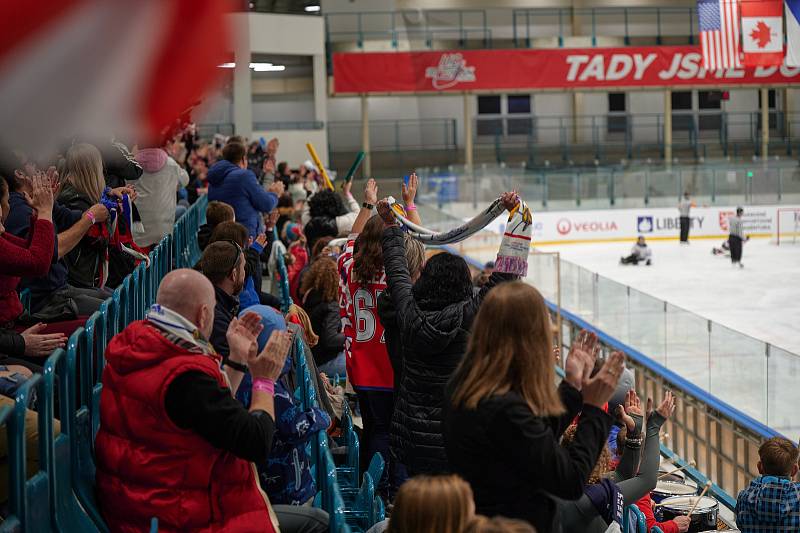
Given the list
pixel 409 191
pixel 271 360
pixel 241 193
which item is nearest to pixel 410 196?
pixel 409 191

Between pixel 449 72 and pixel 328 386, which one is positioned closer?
pixel 328 386

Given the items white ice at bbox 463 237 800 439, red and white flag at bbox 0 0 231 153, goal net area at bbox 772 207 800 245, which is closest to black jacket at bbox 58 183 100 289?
red and white flag at bbox 0 0 231 153

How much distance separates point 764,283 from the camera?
1983 cm

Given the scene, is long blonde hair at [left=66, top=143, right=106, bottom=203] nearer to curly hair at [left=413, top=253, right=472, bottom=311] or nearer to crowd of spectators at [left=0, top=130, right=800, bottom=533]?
crowd of spectators at [left=0, top=130, right=800, bottom=533]

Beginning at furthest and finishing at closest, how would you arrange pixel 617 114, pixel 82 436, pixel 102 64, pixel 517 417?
1. pixel 617 114
2. pixel 82 436
3. pixel 517 417
4. pixel 102 64

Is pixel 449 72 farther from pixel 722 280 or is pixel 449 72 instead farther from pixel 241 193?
pixel 241 193

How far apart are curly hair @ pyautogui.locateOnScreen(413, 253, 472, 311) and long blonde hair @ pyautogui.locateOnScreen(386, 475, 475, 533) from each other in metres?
1.42

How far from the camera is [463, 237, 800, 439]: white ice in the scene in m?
9.39

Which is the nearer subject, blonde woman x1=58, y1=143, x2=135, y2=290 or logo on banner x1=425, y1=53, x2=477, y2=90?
blonde woman x1=58, y1=143, x2=135, y2=290

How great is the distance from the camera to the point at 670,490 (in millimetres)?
5793

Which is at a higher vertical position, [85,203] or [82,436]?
[85,203]

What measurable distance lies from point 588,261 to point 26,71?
76.1 feet

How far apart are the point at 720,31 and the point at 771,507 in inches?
849

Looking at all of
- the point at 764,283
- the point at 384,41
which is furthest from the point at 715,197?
the point at 384,41
